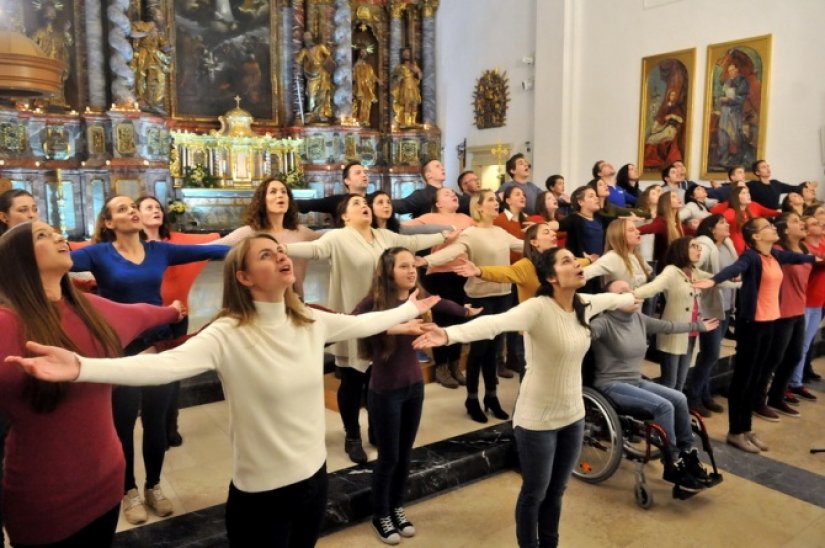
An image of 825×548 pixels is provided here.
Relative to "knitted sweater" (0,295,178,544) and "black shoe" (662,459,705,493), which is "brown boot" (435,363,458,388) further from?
"knitted sweater" (0,295,178,544)

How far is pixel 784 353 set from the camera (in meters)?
5.47

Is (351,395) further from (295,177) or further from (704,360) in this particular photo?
(295,177)

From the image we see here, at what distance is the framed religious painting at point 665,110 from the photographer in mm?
11078

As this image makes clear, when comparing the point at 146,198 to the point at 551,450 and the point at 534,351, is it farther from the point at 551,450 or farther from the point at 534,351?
the point at 551,450

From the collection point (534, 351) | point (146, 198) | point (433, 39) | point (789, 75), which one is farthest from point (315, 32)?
point (534, 351)

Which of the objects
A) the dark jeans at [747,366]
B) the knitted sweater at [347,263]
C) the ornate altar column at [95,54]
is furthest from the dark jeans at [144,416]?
the ornate altar column at [95,54]

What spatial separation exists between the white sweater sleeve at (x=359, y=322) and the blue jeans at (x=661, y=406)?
192cm

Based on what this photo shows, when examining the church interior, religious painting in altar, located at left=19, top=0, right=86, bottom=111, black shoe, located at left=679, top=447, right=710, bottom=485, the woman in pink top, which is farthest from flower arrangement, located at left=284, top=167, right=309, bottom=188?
black shoe, located at left=679, top=447, right=710, bottom=485

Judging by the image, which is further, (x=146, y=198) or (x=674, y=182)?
(x=674, y=182)

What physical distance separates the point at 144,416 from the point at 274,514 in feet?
4.82

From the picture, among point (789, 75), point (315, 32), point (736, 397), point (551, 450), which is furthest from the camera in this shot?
point (315, 32)

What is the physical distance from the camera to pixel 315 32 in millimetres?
14172

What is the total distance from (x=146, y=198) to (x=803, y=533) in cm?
447

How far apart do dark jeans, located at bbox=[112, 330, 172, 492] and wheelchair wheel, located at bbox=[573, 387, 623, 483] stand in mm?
2561
